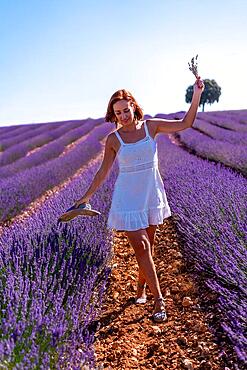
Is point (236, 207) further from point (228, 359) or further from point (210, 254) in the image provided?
point (228, 359)

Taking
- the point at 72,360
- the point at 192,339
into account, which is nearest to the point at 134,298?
the point at 192,339

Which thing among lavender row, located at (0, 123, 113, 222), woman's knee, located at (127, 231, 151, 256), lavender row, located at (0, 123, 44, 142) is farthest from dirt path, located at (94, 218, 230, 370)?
lavender row, located at (0, 123, 44, 142)

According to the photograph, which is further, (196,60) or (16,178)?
(16,178)

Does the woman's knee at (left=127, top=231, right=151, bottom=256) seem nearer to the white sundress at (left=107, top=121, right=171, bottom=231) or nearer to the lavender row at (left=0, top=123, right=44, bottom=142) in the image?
the white sundress at (left=107, top=121, right=171, bottom=231)

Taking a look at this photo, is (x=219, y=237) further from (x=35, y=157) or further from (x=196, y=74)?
(x=35, y=157)

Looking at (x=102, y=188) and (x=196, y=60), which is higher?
(x=196, y=60)

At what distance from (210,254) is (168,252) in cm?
102

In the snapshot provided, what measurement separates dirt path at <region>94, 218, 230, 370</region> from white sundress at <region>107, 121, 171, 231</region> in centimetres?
50

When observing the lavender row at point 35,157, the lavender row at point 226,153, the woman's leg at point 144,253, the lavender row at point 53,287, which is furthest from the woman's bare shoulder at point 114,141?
the lavender row at point 35,157

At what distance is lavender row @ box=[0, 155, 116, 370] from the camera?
1.51m

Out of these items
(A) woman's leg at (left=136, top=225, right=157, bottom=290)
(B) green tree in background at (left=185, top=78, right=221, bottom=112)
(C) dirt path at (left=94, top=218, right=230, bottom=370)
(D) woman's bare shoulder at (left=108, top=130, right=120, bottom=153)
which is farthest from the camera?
(B) green tree in background at (left=185, top=78, right=221, bottom=112)

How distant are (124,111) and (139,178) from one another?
34cm

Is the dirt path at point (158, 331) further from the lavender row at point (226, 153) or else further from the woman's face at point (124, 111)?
the lavender row at point (226, 153)

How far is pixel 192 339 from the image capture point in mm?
2119
